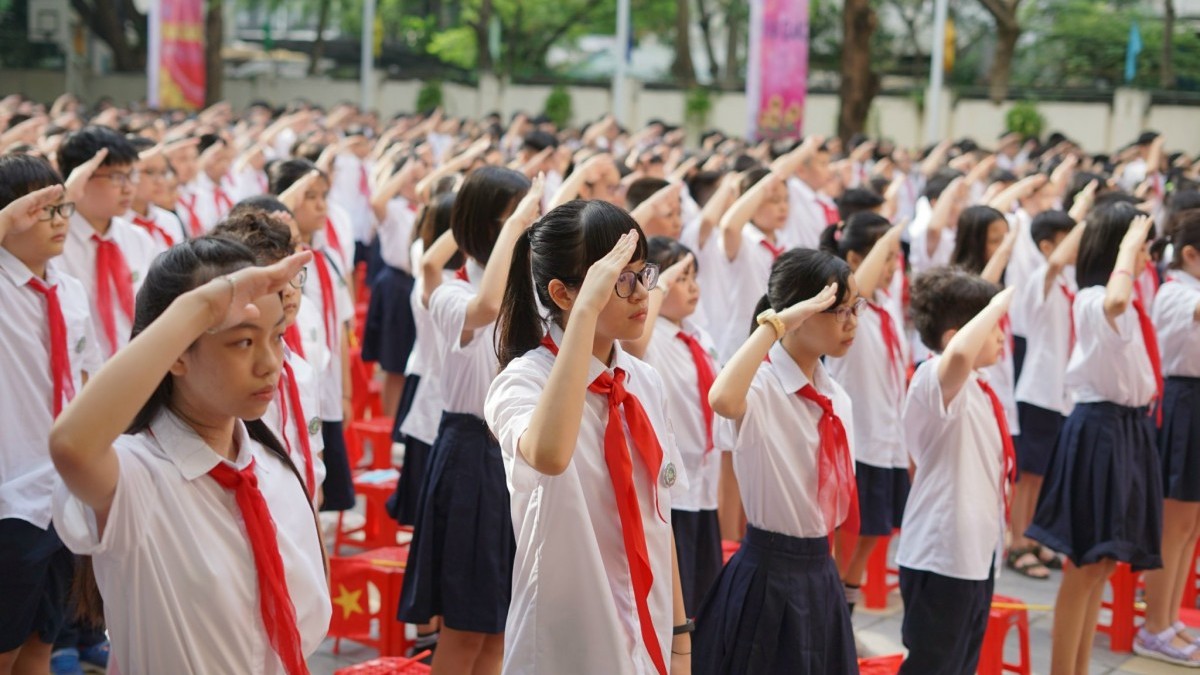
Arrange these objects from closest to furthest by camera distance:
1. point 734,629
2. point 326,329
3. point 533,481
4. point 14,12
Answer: point 533,481, point 734,629, point 326,329, point 14,12

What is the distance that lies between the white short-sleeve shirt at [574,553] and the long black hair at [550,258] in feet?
0.34

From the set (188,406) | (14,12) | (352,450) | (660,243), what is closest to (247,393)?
(188,406)

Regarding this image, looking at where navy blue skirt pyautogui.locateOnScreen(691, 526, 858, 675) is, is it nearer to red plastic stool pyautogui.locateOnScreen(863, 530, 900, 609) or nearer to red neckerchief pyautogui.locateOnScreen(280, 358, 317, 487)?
red neckerchief pyautogui.locateOnScreen(280, 358, 317, 487)

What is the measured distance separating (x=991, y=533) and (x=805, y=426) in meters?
0.83

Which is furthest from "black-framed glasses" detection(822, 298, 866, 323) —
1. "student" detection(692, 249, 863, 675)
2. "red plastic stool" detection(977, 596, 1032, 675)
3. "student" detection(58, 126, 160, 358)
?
"student" detection(58, 126, 160, 358)

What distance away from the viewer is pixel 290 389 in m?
3.29

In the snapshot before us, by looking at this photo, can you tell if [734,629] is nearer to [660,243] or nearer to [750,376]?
[750,376]

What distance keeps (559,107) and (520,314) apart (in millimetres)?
21641

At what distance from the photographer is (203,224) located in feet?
24.7

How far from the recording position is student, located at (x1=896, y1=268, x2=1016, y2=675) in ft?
12.3

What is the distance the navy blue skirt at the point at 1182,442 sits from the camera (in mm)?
5121

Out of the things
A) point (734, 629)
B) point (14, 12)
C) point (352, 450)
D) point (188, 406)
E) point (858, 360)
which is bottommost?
point (352, 450)

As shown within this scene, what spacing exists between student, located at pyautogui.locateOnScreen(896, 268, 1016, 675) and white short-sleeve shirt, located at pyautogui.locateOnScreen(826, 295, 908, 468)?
110 centimetres

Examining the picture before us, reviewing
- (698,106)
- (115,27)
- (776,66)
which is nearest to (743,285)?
(776,66)
